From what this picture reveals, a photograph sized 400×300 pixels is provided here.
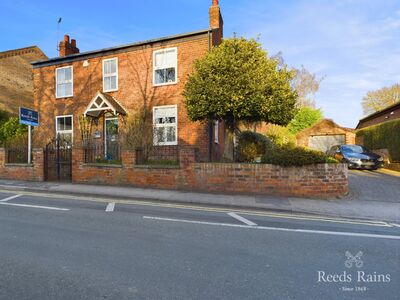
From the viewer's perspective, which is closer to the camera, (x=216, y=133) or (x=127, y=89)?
(x=216, y=133)

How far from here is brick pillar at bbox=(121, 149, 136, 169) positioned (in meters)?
11.3

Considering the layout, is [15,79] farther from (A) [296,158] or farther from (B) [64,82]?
(A) [296,158]

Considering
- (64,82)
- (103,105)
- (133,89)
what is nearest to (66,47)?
(64,82)

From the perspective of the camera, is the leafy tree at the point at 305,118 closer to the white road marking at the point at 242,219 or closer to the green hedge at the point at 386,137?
the green hedge at the point at 386,137

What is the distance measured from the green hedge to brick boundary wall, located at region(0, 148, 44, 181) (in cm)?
1892

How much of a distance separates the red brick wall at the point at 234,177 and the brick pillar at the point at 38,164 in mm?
3288

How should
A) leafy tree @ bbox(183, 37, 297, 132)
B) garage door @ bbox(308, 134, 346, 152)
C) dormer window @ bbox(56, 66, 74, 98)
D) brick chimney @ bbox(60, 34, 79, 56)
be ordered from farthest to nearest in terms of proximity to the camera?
1. garage door @ bbox(308, 134, 346, 152)
2. brick chimney @ bbox(60, 34, 79, 56)
3. dormer window @ bbox(56, 66, 74, 98)
4. leafy tree @ bbox(183, 37, 297, 132)

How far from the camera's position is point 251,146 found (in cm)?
1761

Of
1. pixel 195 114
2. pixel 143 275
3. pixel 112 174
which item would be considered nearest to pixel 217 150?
pixel 195 114

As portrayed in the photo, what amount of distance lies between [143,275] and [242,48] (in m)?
9.29

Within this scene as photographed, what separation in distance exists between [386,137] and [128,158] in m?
16.5

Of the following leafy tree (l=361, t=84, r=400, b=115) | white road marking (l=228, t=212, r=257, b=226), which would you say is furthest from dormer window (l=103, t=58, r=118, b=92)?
leafy tree (l=361, t=84, r=400, b=115)

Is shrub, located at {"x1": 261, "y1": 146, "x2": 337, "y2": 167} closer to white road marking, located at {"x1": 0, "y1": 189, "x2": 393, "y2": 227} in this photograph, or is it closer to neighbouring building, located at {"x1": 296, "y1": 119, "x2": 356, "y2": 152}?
white road marking, located at {"x1": 0, "y1": 189, "x2": 393, "y2": 227}

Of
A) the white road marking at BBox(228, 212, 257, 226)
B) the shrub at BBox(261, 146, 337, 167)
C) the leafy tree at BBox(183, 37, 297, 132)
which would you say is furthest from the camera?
the leafy tree at BBox(183, 37, 297, 132)
